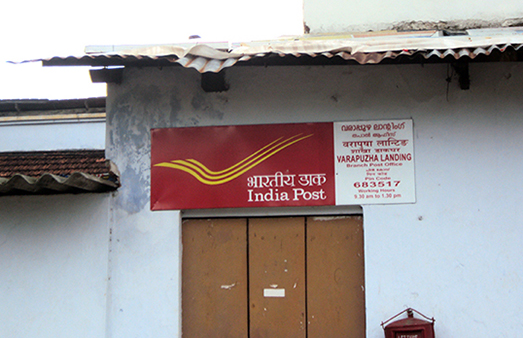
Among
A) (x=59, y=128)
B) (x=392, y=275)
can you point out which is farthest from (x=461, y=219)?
(x=59, y=128)

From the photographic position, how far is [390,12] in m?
6.25

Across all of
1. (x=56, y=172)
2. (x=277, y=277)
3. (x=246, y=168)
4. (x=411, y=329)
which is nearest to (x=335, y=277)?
(x=277, y=277)

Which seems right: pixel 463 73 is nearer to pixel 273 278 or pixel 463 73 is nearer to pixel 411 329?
pixel 411 329

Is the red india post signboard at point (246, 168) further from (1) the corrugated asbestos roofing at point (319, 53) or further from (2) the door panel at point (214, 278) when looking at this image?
(1) the corrugated asbestos roofing at point (319, 53)

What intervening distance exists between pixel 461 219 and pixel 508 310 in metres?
1.01

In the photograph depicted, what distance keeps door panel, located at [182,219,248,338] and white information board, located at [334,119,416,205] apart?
4.15 feet

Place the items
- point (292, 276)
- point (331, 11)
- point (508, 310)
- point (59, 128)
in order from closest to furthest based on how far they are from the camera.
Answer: point (508, 310) → point (292, 276) → point (331, 11) → point (59, 128)

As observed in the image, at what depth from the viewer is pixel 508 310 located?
14.8ft

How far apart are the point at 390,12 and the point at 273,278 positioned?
13.3 ft

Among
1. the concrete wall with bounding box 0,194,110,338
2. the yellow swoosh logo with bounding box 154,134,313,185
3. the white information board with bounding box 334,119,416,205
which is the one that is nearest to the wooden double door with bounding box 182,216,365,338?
the white information board with bounding box 334,119,416,205

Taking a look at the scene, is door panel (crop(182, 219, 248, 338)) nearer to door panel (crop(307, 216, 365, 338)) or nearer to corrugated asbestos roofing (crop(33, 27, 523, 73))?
door panel (crop(307, 216, 365, 338))

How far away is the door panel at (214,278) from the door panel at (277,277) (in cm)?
11

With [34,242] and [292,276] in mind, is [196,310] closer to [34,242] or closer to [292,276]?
[292,276]

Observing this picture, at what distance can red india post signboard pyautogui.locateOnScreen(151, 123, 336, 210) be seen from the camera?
4824 mm
